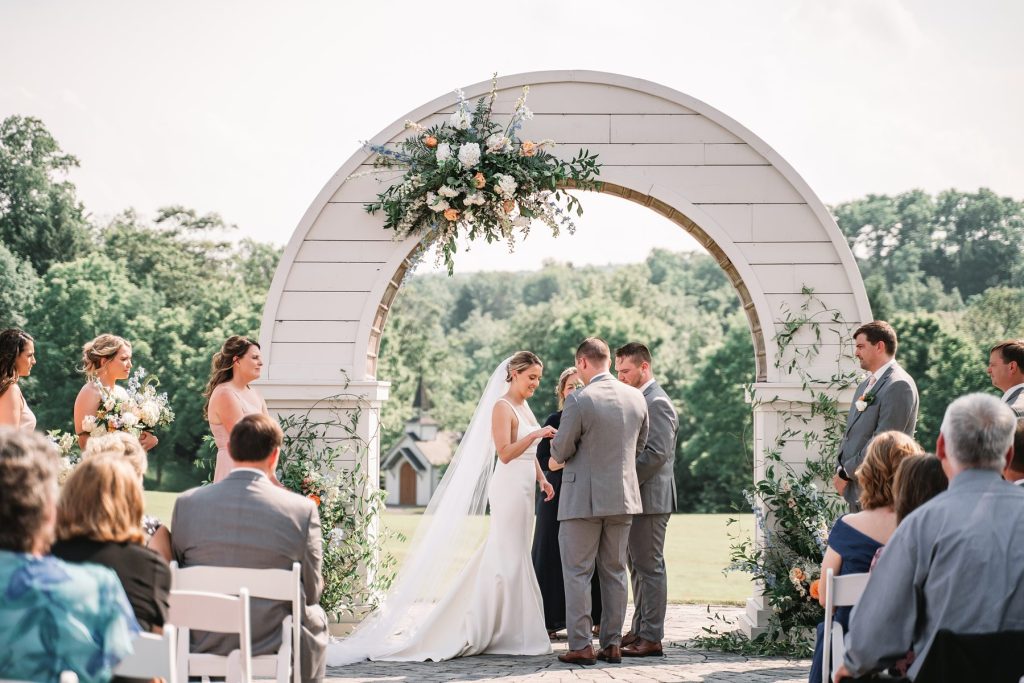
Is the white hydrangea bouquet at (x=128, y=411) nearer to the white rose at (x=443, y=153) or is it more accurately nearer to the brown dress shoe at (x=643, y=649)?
the white rose at (x=443, y=153)

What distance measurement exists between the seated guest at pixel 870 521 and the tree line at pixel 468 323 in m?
24.7

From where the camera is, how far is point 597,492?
6070 mm

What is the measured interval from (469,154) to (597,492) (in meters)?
2.19

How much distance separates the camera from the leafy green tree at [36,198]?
33.0m

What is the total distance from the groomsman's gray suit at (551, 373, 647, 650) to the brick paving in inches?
10.0

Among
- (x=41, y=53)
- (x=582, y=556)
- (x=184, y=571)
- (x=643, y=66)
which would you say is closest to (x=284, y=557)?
(x=184, y=571)

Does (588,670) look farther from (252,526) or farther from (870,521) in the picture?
(252,526)

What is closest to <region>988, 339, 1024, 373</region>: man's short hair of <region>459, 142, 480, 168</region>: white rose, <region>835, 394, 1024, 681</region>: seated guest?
<region>835, 394, 1024, 681</region>: seated guest

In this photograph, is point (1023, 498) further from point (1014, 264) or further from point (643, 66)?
point (1014, 264)

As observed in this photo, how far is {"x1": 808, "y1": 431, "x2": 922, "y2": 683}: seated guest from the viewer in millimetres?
4094

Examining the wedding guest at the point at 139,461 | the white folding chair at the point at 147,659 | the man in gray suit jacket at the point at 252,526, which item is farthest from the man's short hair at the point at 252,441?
the white folding chair at the point at 147,659

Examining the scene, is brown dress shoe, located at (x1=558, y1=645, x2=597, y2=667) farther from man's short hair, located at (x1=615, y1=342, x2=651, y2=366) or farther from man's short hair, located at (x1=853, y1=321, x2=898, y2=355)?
man's short hair, located at (x1=853, y1=321, x2=898, y2=355)

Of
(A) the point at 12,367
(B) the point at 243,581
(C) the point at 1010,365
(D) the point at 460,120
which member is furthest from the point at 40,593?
(C) the point at 1010,365

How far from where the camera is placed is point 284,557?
4.04 m
